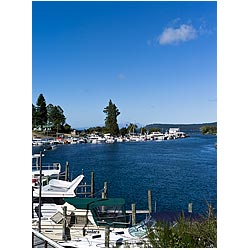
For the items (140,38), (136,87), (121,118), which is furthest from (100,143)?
(140,38)

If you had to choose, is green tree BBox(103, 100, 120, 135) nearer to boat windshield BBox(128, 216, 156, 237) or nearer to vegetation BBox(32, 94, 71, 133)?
vegetation BBox(32, 94, 71, 133)

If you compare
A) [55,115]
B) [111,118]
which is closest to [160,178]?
[55,115]

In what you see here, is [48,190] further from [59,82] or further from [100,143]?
[100,143]

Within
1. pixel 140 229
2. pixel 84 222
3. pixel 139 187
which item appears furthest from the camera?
pixel 139 187

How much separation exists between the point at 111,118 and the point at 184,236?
2019cm

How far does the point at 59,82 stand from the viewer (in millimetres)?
15453

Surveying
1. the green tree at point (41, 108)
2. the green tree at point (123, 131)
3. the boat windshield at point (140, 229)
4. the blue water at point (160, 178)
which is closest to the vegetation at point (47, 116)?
the green tree at point (41, 108)

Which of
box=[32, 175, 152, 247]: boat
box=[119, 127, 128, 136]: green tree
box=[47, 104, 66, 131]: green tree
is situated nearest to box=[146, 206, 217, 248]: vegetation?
box=[32, 175, 152, 247]: boat

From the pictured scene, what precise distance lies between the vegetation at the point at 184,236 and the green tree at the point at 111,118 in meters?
18.2

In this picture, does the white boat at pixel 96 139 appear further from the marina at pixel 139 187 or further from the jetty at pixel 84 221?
the jetty at pixel 84 221

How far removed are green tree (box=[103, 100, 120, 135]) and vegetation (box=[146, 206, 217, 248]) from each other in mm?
18250

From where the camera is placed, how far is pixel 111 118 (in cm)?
2220

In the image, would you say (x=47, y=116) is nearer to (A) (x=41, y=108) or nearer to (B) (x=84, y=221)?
(A) (x=41, y=108)
